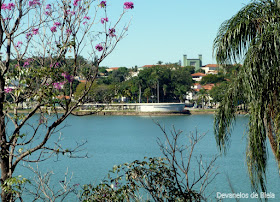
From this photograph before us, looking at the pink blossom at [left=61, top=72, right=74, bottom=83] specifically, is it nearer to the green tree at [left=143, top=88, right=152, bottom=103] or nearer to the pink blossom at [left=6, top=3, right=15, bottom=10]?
the pink blossom at [left=6, top=3, right=15, bottom=10]

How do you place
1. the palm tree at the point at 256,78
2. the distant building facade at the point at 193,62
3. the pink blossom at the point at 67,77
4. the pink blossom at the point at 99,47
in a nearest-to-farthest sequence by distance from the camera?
the pink blossom at the point at 67,77 < the pink blossom at the point at 99,47 < the palm tree at the point at 256,78 < the distant building facade at the point at 193,62

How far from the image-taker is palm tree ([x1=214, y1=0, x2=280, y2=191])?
16.1ft

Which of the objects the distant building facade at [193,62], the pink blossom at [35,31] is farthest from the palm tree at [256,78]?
the distant building facade at [193,62]

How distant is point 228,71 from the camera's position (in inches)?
233

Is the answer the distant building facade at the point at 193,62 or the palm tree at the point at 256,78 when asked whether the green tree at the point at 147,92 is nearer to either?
the palm tree at the point at 256,78

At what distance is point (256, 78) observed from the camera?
4941 mm

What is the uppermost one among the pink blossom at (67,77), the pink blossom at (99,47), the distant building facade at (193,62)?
the distant building facade at (193,62)

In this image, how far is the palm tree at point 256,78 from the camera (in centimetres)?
491

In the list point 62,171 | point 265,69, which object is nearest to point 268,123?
point 265,69

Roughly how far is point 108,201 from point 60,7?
2.18m

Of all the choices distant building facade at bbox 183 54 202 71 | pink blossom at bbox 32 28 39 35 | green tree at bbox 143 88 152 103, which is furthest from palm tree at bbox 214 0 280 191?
distant building facade at bbox 183 54 202 71

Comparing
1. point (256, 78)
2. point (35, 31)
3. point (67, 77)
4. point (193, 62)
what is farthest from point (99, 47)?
point (193, 62)

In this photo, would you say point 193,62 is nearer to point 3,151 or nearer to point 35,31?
point 35,31

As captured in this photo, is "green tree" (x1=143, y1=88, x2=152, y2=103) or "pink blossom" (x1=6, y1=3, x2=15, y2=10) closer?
"pink blossom" (x1=6, y1=3, x2=15, y2=10)
